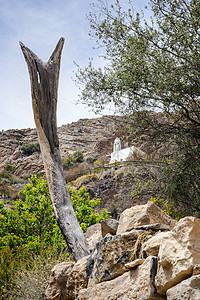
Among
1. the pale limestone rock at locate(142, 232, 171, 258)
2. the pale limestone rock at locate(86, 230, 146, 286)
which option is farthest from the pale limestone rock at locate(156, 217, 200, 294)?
the pale limestone rock at locate(86, 230, 146, 286)

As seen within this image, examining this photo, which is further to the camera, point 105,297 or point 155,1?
point 155,1

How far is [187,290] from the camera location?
2.03 m

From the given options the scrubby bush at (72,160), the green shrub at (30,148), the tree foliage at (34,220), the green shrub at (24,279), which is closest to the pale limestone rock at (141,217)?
the green shrub at (24,279)

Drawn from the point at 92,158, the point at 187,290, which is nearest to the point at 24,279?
the point at 187,290

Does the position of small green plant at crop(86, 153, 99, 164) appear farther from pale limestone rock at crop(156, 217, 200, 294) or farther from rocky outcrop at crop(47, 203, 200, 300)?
pale limestone rock at crop(156, 217, 200, 294)

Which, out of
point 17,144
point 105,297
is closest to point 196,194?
point 105,297

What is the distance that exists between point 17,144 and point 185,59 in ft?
145

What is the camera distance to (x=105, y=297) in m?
2.86

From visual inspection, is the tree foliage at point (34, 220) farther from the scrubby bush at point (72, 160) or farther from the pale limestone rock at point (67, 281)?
the scrubby bush at point (72, 160)

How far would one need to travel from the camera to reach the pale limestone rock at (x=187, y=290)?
2.00 m

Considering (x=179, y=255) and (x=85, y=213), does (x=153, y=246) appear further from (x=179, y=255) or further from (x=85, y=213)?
(x=85, y=213)

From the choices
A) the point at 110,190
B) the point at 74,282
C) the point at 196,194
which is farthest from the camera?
the point at 110,190

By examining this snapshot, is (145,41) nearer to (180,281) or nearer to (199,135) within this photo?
(199,135)

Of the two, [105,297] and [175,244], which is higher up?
[175,244]
